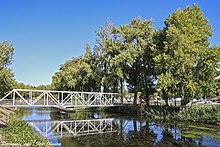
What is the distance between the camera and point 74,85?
51.1 metres

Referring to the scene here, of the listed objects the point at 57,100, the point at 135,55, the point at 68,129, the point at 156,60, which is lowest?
the point at 68,129

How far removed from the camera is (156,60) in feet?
92.4

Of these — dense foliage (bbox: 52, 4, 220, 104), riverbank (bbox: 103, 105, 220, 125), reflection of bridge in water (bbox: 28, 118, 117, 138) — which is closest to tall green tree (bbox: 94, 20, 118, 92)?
dense foliage (bbox: 52, 4, 220, 104)

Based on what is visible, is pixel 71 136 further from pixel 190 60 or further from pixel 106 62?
pixel 106 62

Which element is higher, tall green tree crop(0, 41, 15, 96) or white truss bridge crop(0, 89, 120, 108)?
tall green tree crop(0, 41, 15, 96)

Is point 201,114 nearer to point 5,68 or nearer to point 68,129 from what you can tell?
point 68,129

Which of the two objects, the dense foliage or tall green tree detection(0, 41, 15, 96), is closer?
the dense foliage

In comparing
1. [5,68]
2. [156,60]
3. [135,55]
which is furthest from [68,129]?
[5,68]

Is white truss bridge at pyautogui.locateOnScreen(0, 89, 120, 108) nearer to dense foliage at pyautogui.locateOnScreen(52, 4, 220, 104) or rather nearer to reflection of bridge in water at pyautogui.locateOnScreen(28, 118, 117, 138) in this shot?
dense foliage at pyautogui.locateOnScreen(52, 4, 220, 104)

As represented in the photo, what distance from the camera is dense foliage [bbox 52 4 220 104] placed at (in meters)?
26.6

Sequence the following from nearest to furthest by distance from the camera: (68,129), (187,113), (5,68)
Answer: (68,129)
(187,113)
(5,68)

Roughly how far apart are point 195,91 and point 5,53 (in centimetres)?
3377

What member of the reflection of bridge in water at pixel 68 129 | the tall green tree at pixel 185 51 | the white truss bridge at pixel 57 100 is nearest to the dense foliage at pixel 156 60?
the tall green tree at pixel 185 51

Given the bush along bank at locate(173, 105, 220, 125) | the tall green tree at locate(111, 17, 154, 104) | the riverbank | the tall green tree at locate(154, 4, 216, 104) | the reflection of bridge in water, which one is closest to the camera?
the reflection of bridge in water
